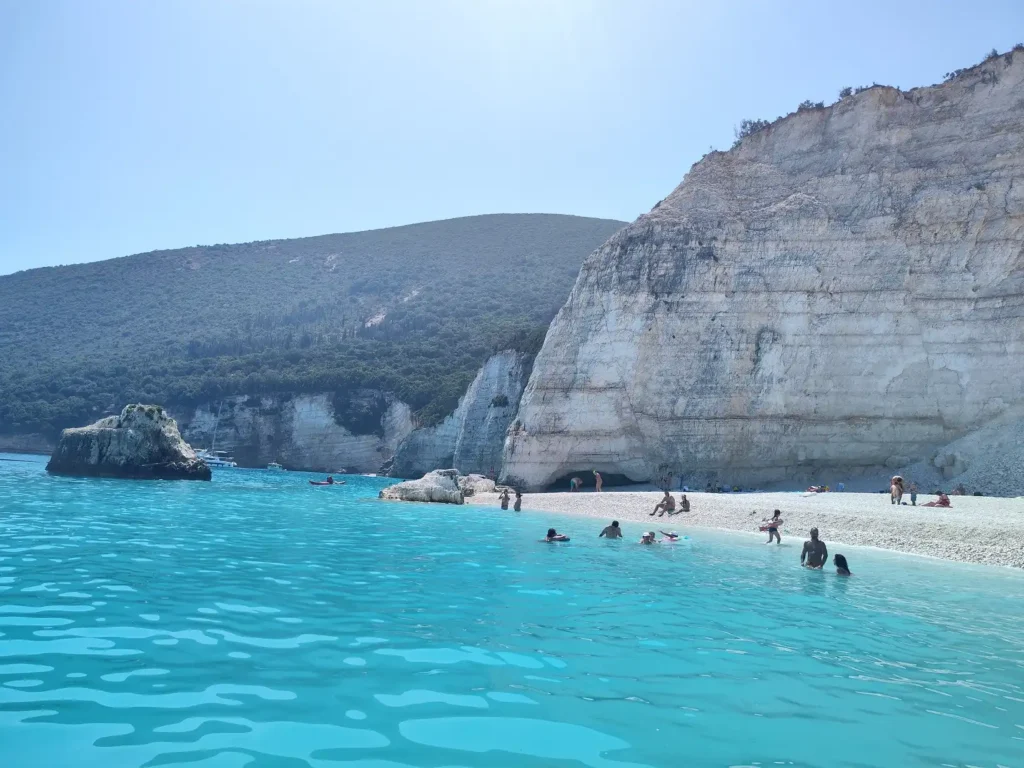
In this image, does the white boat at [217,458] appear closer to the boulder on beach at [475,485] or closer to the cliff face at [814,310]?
the boulder on beach at [475,485]

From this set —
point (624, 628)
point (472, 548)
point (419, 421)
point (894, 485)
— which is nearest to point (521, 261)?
point (419, 421)

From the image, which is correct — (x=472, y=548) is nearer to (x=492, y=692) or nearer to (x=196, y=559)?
(x=196, y=559)

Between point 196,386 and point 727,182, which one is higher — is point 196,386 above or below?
below

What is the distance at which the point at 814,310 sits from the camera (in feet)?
104

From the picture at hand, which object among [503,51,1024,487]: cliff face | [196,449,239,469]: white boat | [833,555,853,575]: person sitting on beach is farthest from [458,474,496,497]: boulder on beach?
[196,449,239,469]: white boat

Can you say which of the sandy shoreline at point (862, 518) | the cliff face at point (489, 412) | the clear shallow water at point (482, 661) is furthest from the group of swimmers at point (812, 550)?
the cliff face at point (489, 412)

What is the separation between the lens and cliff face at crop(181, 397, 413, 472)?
218 feet

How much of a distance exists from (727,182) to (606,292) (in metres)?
8.47

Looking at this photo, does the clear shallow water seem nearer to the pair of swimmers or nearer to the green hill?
the pair of swimmers

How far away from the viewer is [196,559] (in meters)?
11.8

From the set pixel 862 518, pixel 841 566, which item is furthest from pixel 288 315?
pixel 841 566

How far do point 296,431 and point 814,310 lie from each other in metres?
48.7

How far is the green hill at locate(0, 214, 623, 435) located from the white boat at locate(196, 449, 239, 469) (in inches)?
213

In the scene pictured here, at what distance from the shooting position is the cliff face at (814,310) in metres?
29.8
